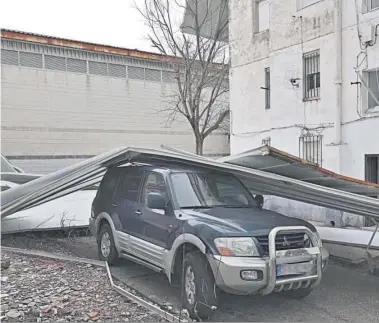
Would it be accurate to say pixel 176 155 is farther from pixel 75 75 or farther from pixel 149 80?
pixel 149 80

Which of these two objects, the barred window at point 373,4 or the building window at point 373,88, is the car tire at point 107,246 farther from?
the barred window at point 373,4

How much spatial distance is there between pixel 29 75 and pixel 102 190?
14.2 meters

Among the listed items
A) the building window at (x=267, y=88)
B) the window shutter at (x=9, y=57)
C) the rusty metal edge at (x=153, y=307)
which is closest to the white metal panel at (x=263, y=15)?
the building window at (x=267, y=88)

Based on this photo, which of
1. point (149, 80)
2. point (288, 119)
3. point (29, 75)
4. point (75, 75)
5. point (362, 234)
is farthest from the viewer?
point (149, 80)

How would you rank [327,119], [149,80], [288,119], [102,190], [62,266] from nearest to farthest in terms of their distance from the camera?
[62,266], [102,190], [327,119], [288,119], [149,80]

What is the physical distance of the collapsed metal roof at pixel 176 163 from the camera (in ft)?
20.7

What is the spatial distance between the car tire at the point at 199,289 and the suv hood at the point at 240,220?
438mm

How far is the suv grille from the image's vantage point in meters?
5.05

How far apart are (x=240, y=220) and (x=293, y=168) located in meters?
1.64

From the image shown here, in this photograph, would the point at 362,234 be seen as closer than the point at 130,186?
No

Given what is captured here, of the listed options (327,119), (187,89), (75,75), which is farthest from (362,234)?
(75,75)

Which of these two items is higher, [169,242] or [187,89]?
[187,89]

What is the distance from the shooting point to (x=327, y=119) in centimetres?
1197

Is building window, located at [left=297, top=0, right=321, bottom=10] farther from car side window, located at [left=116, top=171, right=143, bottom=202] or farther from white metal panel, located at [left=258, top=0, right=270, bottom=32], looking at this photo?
car side window, located at [left=116, top=171, right=143, bottom=202]
